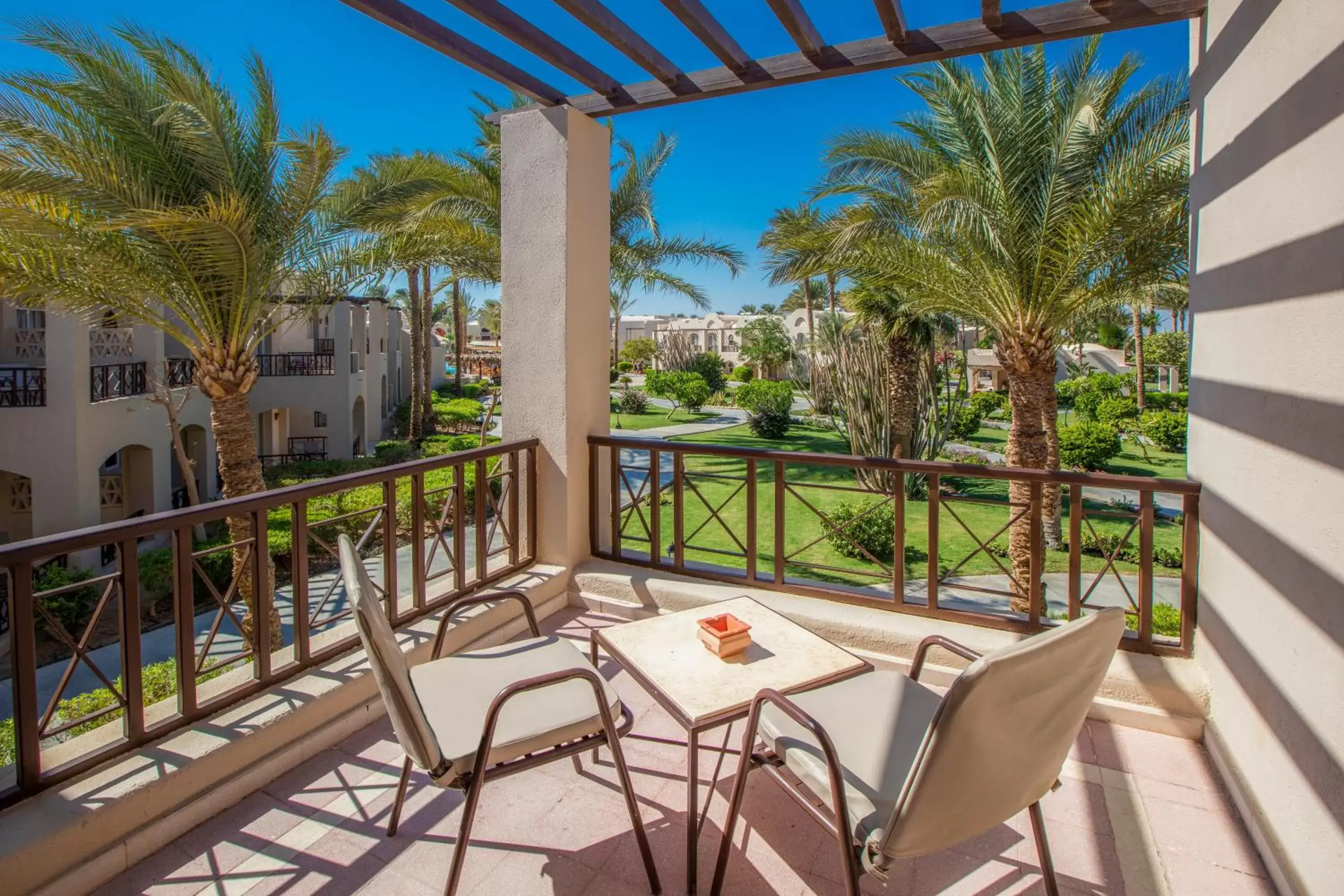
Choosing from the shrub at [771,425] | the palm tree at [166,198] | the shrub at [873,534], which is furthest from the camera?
the shrub at [771,425]

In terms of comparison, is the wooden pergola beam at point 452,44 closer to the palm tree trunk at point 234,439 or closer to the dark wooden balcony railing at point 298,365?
the palm tree trunk at point 234,439

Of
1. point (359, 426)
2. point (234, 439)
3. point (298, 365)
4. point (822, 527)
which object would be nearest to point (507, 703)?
point (234, 439)

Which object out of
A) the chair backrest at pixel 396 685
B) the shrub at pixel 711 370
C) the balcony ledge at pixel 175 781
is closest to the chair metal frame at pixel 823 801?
the chair backrest at pixel 396 685

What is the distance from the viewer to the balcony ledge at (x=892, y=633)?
296 cm

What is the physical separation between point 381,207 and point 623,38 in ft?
18.7

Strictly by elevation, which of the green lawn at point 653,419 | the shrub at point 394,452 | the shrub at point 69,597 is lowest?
the shrub at point 69,597

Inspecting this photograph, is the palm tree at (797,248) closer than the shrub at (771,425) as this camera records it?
Yes

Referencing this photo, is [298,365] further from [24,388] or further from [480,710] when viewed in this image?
[480,710]

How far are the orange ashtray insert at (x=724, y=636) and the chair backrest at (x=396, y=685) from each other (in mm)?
919

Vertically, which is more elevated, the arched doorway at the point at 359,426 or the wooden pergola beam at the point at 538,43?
the wooden pergola beam at the point at 538,43

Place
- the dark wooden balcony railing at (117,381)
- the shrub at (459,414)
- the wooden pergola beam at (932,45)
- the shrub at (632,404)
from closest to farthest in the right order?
1. the wooden pergola beam at (932,45)
2. the dark wooden balcony railing at (117,381)
3. the shrub at (459,414)
4. the shrub at (632,404)

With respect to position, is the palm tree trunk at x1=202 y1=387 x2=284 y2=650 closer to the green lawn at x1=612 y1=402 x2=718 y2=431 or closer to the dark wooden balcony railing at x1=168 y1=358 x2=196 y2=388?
the dark wooden balcony railing at x1=168 y1=358 x2=196 y2=388

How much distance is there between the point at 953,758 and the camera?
1.58 meters

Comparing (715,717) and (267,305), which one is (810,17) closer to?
(715,717)
